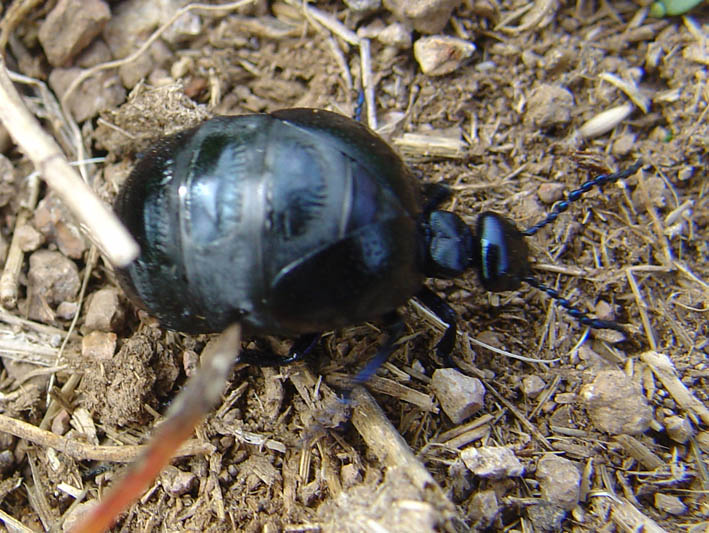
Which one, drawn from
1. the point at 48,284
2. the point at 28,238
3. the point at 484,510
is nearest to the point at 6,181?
the point at 28,238

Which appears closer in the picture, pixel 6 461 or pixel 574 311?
pixel 6 461

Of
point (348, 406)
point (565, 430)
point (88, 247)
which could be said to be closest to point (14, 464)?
point (88, 247)

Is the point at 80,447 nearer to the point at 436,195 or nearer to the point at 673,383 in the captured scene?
the point at 436,195

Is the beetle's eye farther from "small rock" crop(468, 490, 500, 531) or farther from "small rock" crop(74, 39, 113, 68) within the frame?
"small rock" crop(74, 39, 113, 68)

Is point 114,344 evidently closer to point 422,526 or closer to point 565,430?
point 422,526

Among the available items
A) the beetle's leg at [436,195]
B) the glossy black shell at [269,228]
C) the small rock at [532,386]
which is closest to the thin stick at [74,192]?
the glossy black shell at [269,228]

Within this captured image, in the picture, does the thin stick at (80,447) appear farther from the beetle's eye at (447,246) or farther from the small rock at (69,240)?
the beetle's eye at (447,246)
